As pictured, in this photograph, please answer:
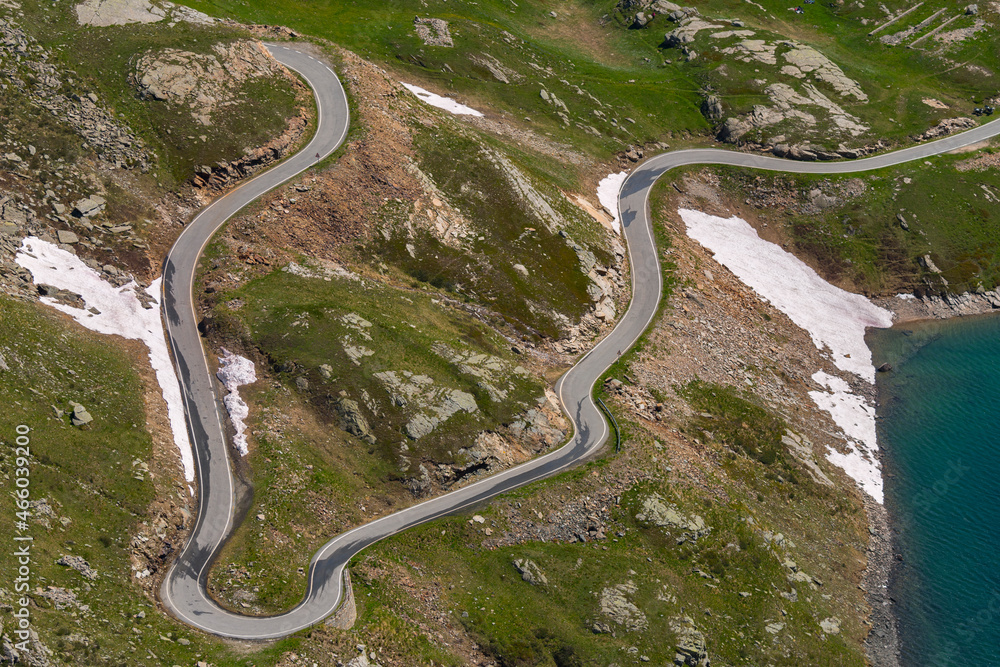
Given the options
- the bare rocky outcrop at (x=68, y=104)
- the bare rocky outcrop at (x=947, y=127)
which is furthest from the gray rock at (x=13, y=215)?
the bare rocky outcrop at (x=947, y=127)

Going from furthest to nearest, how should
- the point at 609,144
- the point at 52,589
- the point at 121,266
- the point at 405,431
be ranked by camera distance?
the point at 609,144
the point at 121,266
the point at 405,431
the point at 52,589

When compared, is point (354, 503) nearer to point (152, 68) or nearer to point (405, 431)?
point (405, 431)

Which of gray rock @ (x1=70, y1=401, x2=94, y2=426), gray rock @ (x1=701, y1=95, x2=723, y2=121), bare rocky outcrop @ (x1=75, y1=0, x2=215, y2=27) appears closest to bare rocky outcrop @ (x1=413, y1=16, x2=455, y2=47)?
bare rocky outcrop @ (x1=75, y1=0, x2=215, y2=27)

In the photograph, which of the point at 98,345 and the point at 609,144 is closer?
the point at 98,345

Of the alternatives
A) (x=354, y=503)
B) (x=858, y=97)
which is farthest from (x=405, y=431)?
(x=858, y=97)

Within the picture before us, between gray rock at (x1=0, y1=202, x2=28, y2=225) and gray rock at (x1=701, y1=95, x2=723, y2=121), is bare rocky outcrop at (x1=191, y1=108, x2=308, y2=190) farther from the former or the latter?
gray rock at (x1=701, y1=95, x2=723, y2=121)
